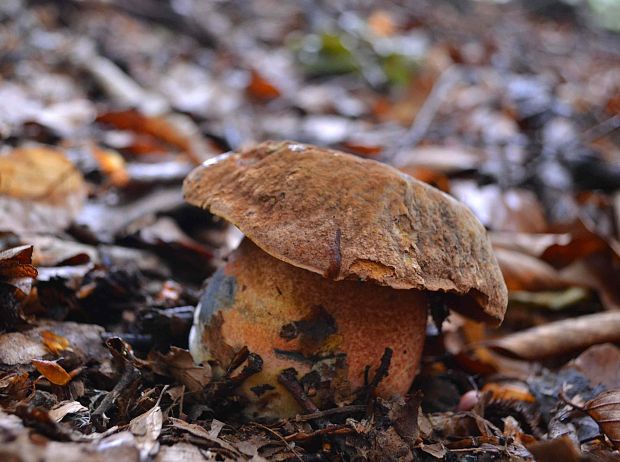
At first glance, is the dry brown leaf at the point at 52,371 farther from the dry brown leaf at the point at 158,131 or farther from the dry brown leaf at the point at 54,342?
the dry brown leaf at the point at 158,131

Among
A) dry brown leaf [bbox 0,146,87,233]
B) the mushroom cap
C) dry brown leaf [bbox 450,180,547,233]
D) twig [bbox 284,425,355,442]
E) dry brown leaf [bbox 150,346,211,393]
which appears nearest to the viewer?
the mushroom cap

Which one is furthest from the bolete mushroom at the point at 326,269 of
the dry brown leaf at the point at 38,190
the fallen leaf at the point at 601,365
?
the dry brown leaf at the point at 38,190

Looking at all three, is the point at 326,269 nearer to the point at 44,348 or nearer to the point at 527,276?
the point at 44,348

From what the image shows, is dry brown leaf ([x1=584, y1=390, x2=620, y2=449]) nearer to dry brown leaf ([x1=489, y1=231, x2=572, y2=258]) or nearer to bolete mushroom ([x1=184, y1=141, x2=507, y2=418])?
bolete mushroom ([x1=184, y1=141, x2=507, y2=418])

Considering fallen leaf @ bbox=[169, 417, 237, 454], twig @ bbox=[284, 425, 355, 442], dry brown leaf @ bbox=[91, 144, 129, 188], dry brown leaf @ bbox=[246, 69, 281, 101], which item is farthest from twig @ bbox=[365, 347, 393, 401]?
dry brown leaf @ bbox=[246, 69, 281, 101]

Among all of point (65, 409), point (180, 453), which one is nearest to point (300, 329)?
point (180, 453)
